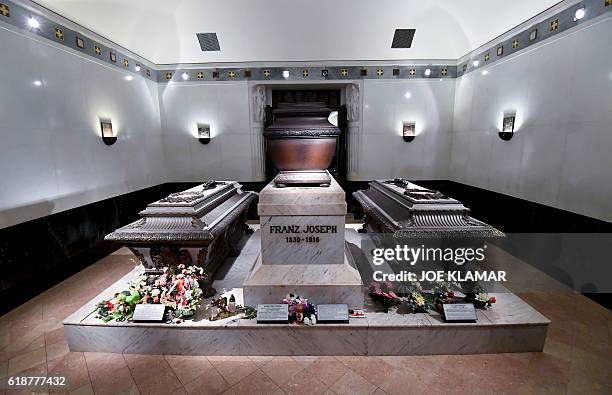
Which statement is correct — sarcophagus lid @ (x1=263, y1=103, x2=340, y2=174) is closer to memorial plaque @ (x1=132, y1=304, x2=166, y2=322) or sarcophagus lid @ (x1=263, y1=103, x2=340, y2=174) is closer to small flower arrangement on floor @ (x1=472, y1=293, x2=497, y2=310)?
memorial plaque @ (x1=132, y1=304, x2=166, y2=322)

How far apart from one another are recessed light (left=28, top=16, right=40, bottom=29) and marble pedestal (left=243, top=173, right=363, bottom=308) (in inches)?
156

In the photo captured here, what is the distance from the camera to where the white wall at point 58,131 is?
11.7ft

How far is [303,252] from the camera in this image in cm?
311

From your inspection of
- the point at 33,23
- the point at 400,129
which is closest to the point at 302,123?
the point at 33,23

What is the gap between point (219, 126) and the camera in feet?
23.5

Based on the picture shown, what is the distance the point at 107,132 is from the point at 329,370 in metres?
5.28

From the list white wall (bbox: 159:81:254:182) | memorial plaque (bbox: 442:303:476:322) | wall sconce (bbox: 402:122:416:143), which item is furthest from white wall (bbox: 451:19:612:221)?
white wall (bbox: 159:81:254:182)

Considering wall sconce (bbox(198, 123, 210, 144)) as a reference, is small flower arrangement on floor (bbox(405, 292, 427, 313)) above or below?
below

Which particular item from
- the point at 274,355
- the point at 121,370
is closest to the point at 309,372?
the point at 274,355

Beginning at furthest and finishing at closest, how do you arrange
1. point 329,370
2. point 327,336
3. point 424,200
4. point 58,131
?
point 58,131 < point 424,200 < point 327,336 < point 329,370

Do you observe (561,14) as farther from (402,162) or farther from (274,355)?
(274,355)

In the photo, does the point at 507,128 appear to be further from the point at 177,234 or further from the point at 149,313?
the point at 149,313

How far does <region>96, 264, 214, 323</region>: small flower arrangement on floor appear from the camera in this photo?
2.90 meters

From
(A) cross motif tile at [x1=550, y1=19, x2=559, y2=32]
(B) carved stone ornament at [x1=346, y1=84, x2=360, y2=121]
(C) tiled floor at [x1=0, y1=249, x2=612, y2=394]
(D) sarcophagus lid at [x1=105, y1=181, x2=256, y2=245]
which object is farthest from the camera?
(B) carved stone ornament at [x1=346, y1=84, x2=360, y2=121]
